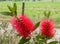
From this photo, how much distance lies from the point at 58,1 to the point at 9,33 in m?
4.50

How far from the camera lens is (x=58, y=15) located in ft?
18.8

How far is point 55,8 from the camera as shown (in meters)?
6.09

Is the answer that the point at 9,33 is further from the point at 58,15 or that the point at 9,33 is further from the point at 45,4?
the point at 45,4

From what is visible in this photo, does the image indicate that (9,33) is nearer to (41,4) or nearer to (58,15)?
(58,15)

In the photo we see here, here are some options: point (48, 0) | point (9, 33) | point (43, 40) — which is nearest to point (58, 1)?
point (48, 0)

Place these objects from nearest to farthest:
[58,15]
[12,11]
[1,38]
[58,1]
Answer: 1. [12,11]
2. [1,38]
3. [58,15]
4. [58,1]

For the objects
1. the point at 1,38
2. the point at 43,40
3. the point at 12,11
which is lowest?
the point at 1,38

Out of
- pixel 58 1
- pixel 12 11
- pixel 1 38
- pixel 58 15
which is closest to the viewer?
pixel 12 11

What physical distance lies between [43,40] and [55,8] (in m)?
5.44

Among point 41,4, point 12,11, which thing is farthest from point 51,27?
point 41,4

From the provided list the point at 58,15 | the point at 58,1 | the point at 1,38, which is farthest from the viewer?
the point at 58,1

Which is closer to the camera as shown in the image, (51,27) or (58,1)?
(51,27)

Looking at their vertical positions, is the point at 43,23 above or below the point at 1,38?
above

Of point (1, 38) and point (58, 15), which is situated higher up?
point (1, 38)
